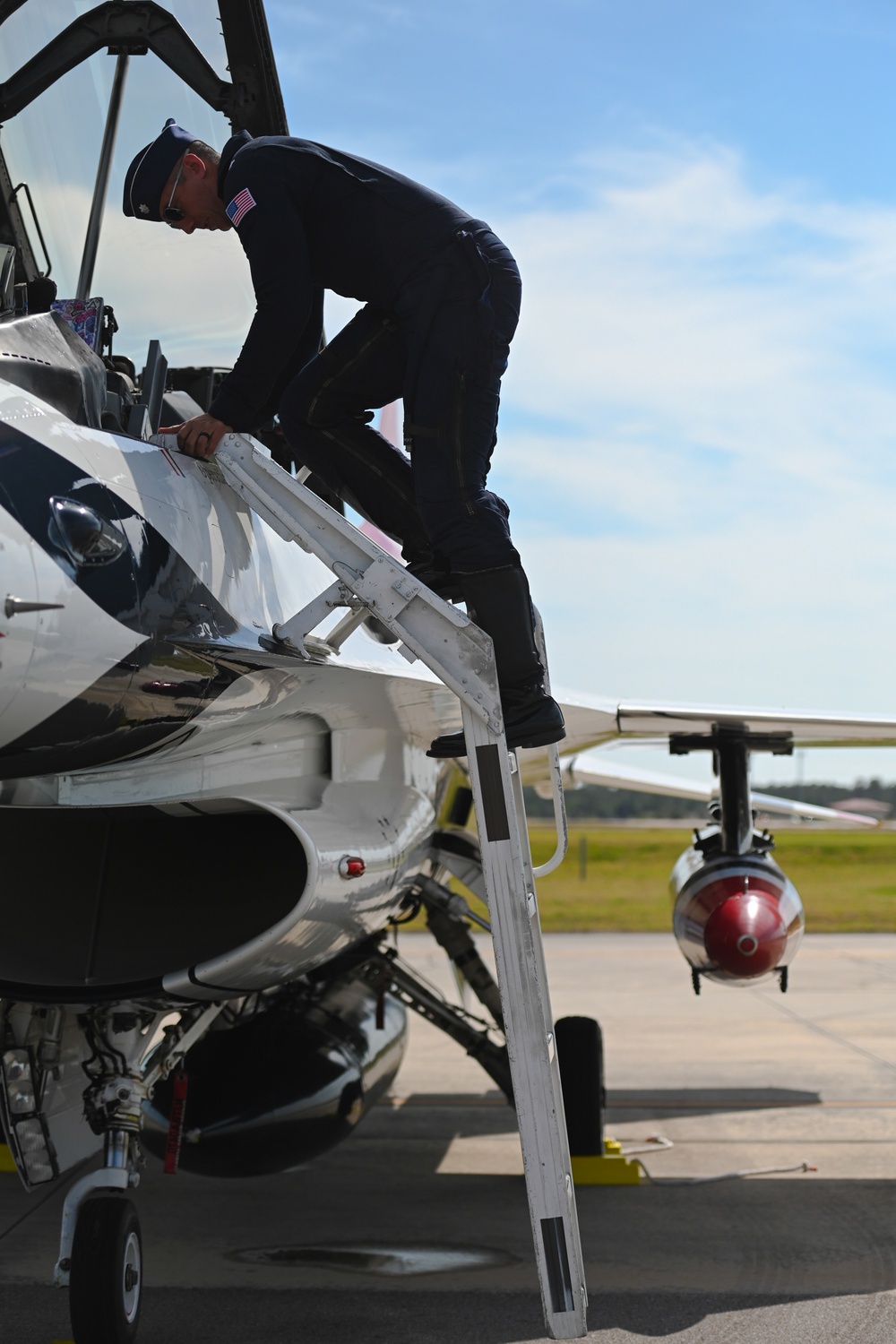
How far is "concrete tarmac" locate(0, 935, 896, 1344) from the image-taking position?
4.14m

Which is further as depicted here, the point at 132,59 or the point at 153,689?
the point at 132,59

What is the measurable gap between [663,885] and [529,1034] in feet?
95.0

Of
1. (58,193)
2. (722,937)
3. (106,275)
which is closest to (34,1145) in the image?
(106,275)

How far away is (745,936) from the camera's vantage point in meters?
6.73

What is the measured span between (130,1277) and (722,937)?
3.90m

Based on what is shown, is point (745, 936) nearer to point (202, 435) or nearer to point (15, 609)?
point (202, 435)

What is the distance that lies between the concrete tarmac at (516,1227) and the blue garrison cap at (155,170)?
3.24 metres

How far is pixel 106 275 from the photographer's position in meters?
4.19

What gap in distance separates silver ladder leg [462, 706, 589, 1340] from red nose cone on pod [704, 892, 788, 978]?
382cm

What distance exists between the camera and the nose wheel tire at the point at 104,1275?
3.46m

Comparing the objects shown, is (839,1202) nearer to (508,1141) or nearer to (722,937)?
(722,937)

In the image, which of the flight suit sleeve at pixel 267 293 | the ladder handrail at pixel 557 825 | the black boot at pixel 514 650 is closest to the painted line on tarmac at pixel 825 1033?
the ladder handrail at pixel 557 825

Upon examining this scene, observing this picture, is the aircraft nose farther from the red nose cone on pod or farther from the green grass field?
the green grass field

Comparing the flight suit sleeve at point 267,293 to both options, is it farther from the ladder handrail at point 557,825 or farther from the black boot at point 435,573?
the ladder handrail at point 557,825
